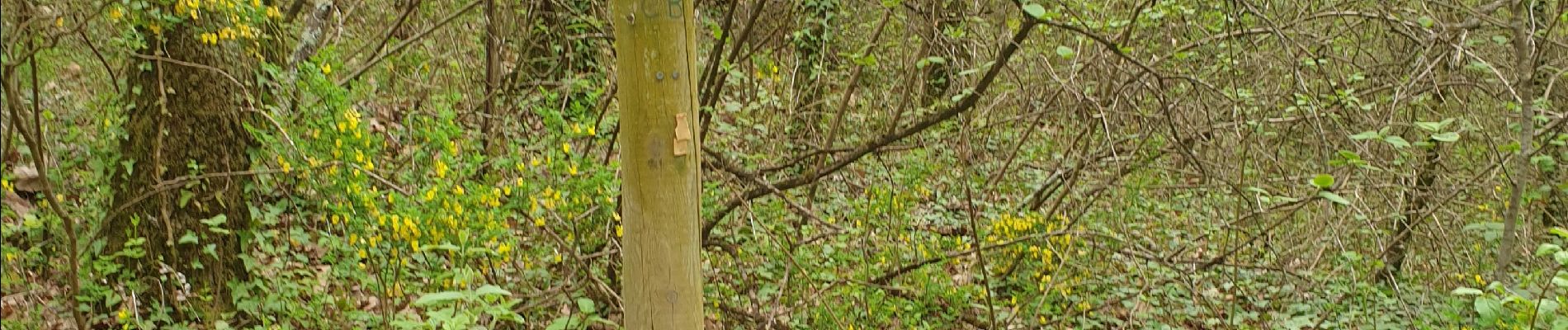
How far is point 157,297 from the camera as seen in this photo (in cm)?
Result: 372

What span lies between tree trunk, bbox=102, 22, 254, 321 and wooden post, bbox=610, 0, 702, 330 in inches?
80.7

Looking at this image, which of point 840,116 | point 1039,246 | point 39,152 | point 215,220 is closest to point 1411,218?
point 1039,246

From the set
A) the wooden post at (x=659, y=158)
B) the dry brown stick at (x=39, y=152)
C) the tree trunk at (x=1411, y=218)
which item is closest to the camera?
the wooden post at (x=659, y=158)

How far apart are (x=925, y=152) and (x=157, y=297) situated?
339cm

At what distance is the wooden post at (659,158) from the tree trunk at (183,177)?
6.72 ft

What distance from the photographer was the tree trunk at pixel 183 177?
3551mm

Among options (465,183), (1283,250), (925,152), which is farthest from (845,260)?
(1283,250)

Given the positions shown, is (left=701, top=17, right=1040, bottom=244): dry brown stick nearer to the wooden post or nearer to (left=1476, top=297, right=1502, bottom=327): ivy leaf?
(left=1476, top=297, right=1502, bottom=327): ivy leaf

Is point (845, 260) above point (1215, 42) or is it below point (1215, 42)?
below

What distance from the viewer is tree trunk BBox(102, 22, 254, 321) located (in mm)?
3551

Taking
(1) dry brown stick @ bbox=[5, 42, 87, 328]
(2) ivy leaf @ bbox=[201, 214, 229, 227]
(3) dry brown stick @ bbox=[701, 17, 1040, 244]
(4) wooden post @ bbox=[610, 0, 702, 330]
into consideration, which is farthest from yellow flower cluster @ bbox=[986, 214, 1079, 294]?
(1) dry brown stick @ bbox=[5, 42, 87, 328]

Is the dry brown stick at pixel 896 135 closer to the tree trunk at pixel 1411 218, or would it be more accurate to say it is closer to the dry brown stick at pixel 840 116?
the dry brown stick at pixel 840 116

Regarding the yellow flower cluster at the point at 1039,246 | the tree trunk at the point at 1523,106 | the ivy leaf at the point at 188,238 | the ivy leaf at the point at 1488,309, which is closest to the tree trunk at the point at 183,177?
the ivy leaf at the point at 188,238

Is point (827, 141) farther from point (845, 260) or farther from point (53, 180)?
point (53, 180)
